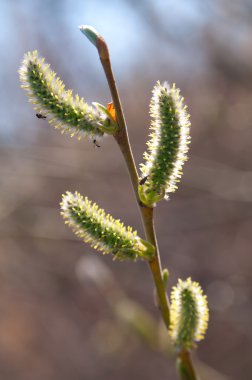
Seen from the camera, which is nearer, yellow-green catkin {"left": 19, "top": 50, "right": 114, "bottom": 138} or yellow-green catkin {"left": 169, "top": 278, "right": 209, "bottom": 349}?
yellow-green catkin {"left": 19, "top": 50, "right": 114, "bottom": 138}

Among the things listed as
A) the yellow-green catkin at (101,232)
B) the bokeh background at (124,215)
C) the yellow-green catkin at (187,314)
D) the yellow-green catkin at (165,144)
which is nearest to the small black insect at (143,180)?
the yellow-green catkin at (165,144)

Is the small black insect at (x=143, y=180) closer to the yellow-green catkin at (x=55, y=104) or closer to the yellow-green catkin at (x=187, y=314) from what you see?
the yellow-green catkin at (x=55, y=104)

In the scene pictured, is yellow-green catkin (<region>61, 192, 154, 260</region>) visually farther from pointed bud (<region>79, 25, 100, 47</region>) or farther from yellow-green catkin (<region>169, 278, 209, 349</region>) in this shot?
pointed bud (<region>79, 25, 100, 47</region>)

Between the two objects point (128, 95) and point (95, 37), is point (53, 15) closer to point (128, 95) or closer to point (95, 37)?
point (128, 95)

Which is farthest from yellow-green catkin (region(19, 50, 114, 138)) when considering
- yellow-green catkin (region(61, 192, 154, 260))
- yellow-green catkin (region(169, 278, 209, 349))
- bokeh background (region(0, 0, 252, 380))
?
bokeh background (region(0, 0, 252, 380))

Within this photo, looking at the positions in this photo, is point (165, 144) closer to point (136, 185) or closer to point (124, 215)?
point (136, 185)
